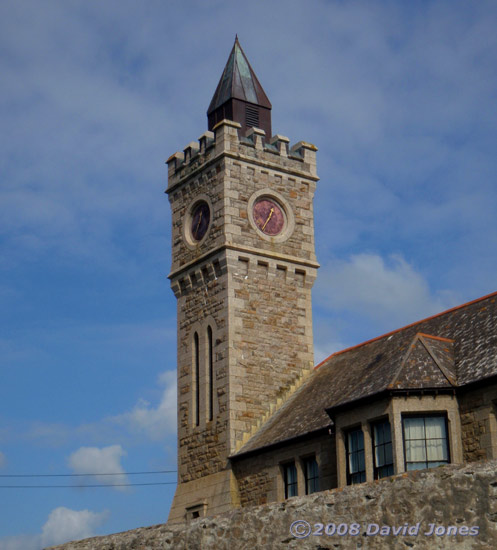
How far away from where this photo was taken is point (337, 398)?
26516 mm

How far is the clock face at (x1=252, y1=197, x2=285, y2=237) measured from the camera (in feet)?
110

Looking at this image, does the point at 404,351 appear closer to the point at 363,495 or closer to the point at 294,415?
the point at 294,415

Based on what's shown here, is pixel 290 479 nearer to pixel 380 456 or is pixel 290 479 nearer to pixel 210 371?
pixel 380 456

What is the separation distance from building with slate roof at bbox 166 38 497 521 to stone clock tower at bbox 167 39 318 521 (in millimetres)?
50

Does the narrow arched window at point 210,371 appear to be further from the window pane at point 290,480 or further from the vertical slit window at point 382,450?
the vertical slit window at point 382,450

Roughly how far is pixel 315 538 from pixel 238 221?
66.8ft

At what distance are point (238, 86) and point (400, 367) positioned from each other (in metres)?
16.0

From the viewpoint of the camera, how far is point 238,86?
35844 millimetres

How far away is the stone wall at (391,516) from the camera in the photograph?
12.3m

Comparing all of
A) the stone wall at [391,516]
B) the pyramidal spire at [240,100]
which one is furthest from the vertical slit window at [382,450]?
the pyramidal spire at [240,100]

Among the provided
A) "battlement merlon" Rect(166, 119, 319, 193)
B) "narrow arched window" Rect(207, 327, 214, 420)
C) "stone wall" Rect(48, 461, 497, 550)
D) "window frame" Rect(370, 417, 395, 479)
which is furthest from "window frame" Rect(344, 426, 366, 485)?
"battlement merlon" Rect(166, 119, 319, 193)

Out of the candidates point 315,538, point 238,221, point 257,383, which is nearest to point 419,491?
point 315,538

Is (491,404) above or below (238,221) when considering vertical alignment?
below

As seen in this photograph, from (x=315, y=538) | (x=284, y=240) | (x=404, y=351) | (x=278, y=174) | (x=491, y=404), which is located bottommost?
(x=315, y=538)
